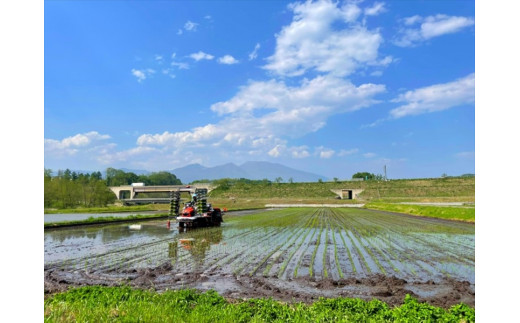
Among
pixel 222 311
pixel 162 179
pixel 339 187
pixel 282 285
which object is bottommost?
pixel 339 187

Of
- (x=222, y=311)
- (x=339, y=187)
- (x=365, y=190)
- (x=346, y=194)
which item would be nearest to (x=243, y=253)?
(x=222, y=311)

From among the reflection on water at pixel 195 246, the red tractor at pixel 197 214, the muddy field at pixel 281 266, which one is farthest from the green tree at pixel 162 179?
the muddy field at pixel 281 266

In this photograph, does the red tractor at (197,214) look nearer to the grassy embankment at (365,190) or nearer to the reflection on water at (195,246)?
the reflection on water at (195,246)

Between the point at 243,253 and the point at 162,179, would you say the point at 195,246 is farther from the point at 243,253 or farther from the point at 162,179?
the point at 162,179

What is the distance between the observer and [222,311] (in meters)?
5.41

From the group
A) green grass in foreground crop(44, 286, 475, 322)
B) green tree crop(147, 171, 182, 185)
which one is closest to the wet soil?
green grass in foreground crop(44, 286, 475, 322)

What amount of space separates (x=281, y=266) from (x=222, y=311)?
5.44 metres

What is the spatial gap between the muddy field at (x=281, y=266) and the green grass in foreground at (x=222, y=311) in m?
1.44

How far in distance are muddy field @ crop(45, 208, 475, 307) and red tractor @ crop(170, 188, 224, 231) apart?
15.5 feet

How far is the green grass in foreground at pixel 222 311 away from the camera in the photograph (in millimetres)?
4738

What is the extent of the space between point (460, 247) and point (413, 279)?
688cm
